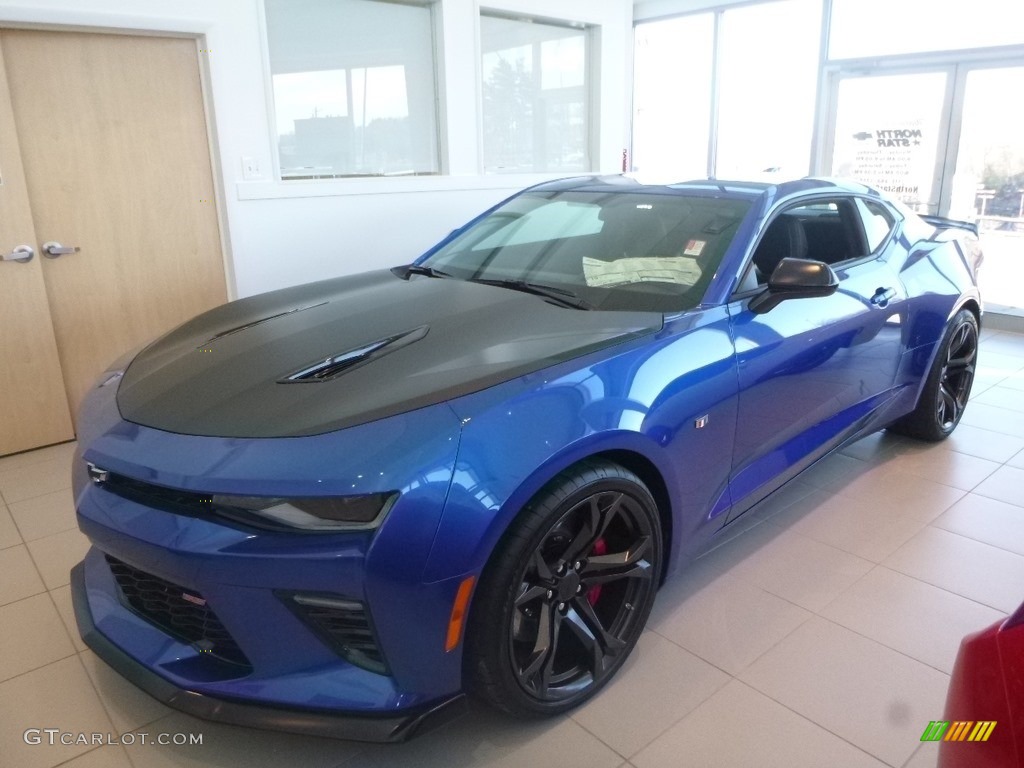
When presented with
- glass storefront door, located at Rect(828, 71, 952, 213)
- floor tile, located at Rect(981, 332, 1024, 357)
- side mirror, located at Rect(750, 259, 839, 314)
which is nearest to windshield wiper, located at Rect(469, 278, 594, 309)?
side mirror, located at Rect(750, 259, 839, 314)

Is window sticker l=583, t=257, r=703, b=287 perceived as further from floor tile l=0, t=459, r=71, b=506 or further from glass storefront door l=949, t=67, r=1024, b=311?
glass storefront door l=949, t=67, r=1024, b=311

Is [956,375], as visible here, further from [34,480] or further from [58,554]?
[34,480]

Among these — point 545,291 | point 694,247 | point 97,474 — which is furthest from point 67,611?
point 694,247

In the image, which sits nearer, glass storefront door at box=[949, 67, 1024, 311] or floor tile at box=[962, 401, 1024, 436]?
floor tile at box=[962, 401, 1024, 436]

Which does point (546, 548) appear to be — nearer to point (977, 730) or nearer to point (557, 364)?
point (557, 364)

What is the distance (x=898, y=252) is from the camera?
3207mm

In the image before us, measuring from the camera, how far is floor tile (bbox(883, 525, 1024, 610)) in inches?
99.7

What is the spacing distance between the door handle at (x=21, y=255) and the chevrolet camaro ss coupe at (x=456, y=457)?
1833 mm

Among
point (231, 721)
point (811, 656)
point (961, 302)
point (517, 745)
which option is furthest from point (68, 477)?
point (961, 302)

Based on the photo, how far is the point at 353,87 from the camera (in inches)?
204

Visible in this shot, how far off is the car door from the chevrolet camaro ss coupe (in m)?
0.02

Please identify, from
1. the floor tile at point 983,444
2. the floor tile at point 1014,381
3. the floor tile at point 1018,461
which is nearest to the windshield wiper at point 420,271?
the floor tile at point 983,444

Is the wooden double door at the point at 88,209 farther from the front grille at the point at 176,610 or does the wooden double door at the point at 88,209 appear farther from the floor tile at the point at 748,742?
the floor tile at the point at 748,742

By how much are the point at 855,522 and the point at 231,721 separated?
7.92ft
